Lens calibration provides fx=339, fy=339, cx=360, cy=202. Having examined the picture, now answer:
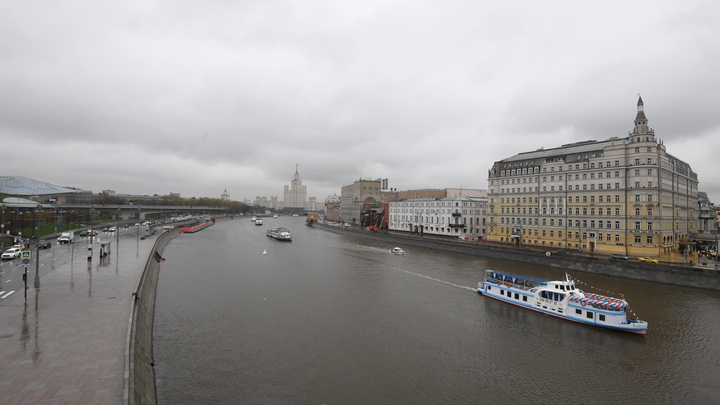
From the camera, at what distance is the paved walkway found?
8.99 metres

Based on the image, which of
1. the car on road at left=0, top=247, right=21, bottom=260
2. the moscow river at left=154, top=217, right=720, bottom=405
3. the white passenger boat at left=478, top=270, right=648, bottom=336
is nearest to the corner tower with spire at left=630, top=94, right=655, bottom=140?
the moscow river at left=154, top=217, right=720, bottom=405

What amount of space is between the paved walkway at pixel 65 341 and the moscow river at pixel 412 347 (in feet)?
8.43

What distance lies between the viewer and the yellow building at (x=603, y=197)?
36.3m

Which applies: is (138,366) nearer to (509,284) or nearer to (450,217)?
(509,284)

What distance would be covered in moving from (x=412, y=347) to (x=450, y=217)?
46.8 meters

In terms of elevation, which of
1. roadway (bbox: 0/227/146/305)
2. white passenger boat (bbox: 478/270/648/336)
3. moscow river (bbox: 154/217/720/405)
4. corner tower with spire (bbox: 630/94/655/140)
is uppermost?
corner tower with spire (bbox: 630/94/655/140)

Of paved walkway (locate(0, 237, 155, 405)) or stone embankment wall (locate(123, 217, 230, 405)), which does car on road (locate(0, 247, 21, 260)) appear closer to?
paved walkway (locate(0, 237, 155, 405))

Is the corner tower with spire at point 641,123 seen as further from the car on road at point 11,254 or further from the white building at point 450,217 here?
the car on road at point 11,254

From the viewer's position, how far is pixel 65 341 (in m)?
12.0

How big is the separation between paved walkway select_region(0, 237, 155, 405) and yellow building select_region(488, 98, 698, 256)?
45.5m

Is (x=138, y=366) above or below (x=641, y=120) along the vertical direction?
below

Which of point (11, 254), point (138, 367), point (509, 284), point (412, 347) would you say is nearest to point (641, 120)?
point (509, 284)

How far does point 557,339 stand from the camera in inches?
740

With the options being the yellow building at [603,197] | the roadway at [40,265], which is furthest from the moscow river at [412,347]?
the yellow building at [603,197]
